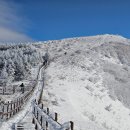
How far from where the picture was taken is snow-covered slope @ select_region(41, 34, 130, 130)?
139ft

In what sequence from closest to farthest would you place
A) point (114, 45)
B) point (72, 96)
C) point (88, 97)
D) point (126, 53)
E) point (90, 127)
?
point (90, 127) → point (72, 96) → point (88, 97) → point (126, 53) → point (114, 45)

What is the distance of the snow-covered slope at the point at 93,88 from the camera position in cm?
4244

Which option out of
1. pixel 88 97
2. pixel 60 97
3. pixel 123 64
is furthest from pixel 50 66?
pixel 60 97

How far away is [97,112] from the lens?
1884 inches

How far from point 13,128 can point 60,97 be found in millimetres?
28346

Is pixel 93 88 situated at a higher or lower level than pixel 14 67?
lower

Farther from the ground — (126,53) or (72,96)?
(126,53)

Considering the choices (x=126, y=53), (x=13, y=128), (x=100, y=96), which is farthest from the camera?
(x=126, y=53)

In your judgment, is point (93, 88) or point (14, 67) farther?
point (14, 67)

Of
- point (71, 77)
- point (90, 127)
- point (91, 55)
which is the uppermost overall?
point (91, 55)

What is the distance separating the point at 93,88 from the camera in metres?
62.7

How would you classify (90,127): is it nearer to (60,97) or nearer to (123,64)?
(60,97)

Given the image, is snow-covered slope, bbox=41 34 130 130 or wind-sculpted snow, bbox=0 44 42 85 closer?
snow-covered slope, bbox=41 34 130 130

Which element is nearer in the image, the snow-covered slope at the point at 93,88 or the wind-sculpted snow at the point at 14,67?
the snow-covered slope at the point at 93,88
